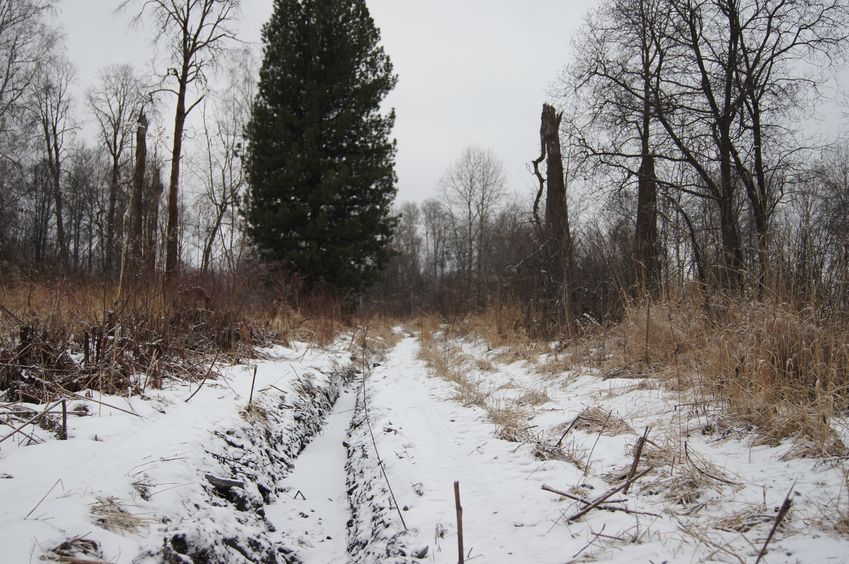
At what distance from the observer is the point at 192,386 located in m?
3.86

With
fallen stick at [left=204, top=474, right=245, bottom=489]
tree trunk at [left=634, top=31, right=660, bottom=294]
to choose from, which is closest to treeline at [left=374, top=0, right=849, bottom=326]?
tree trunk at [left=634, top=31, right=660, bottom=294]

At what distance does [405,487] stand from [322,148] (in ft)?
45.5

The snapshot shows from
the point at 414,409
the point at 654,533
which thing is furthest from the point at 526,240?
the point at 654,533

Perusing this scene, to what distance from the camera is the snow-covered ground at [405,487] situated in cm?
166

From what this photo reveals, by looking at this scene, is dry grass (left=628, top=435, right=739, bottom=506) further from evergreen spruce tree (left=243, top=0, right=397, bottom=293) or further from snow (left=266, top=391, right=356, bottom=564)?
evergreen spruce tree (left=243, top=0, right=397, bottom=293)

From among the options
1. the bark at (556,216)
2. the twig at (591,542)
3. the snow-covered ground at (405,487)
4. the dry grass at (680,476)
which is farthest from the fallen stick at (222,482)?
the bark at (556,216)

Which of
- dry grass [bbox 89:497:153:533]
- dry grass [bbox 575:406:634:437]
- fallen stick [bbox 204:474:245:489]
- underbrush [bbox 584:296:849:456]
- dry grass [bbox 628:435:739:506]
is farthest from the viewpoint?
dry grass [bbox 575:406:634:437]

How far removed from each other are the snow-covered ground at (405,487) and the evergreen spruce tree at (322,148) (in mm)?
10314

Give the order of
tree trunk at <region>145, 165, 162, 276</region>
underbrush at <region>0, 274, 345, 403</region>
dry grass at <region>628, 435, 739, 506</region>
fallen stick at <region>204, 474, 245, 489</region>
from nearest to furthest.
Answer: dry grass at <region>628, 435, 739, 506</region> → fallen stick at <region>204, 474, 245, 489</region> → underbrush at <region>0, 274, 345, 403</region> → tree trunk at <region>145, 165, 162, 276</region>

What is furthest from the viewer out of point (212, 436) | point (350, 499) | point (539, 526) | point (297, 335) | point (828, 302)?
point (297, 335)

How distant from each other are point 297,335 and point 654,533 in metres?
7.81

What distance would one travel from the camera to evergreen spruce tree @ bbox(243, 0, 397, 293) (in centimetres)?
1388

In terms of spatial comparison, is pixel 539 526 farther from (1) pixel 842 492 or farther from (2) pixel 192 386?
(2) pixel 192 386

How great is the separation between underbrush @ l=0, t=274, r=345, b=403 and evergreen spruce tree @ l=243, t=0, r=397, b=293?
750 cm
